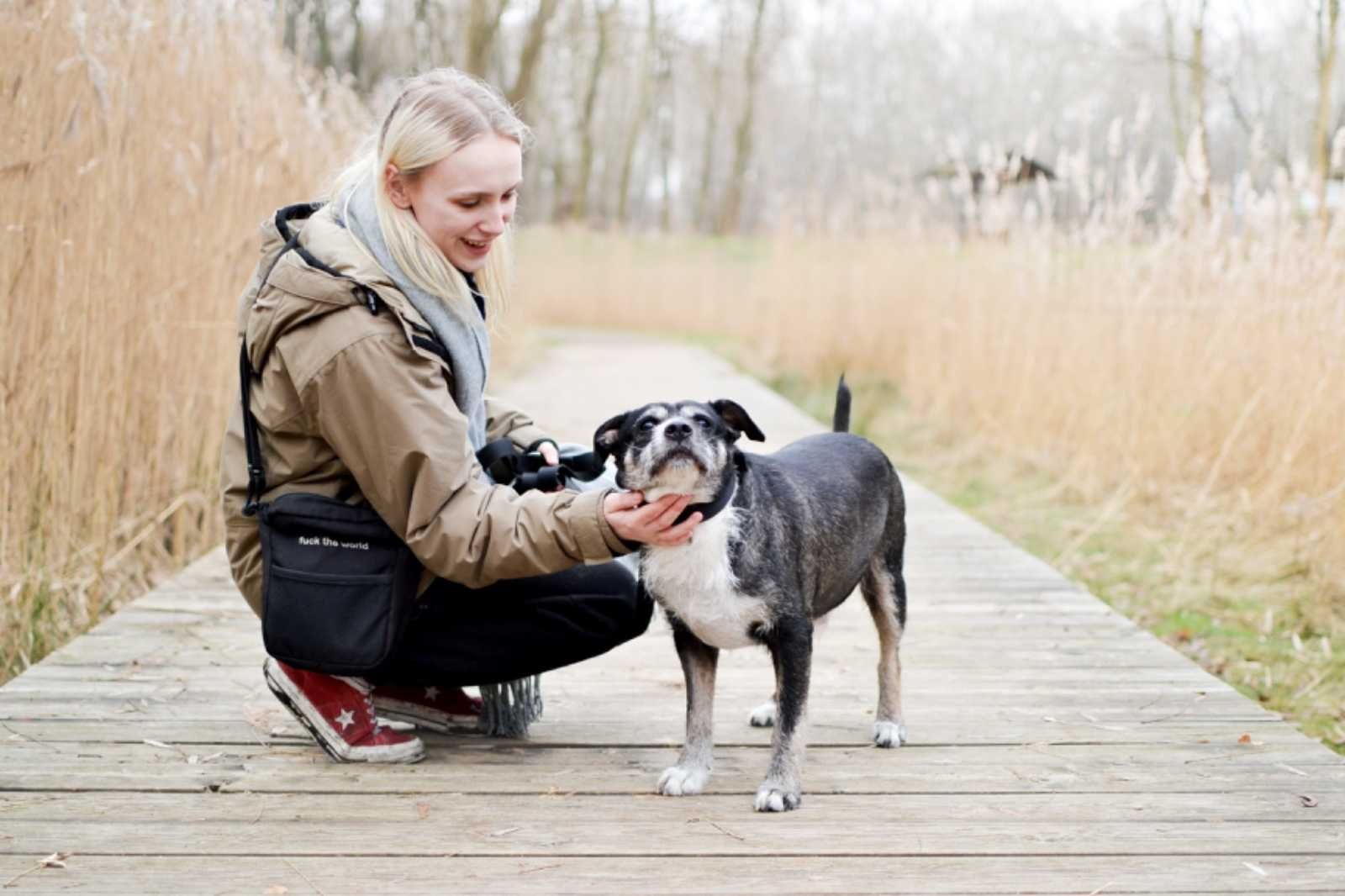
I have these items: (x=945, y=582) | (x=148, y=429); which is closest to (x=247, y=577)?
(x=148, y=429)

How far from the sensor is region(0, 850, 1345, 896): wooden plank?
7.52 ft

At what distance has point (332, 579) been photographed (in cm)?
273

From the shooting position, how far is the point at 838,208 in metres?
13.3

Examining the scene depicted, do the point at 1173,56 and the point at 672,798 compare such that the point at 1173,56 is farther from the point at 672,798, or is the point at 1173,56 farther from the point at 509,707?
the point at 672,798

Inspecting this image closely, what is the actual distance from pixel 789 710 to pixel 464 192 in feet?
4.20

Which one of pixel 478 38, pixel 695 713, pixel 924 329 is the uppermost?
pixel 478 38

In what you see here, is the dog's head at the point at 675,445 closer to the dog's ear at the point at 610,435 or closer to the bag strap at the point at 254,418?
the dog's ear at the point at 610,435

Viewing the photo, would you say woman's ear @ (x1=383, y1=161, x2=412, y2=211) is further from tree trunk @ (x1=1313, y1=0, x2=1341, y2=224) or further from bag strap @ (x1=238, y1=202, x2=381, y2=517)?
tree trunk @ (x1=1313, y1=0, x2=1341, y2=224)

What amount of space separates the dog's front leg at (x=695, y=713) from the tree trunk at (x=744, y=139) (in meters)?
29.0

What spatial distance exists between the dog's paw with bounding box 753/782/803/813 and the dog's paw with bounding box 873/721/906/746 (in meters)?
0.46

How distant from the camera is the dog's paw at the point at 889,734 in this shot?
10.2 ft

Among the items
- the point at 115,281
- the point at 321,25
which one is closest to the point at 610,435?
the point at 115,281

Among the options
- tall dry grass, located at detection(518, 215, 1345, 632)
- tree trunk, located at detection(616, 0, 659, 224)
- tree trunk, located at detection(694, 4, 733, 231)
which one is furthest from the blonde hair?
tree trunk, located at detection(694, 4, 733, 231)

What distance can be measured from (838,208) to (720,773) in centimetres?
1092
